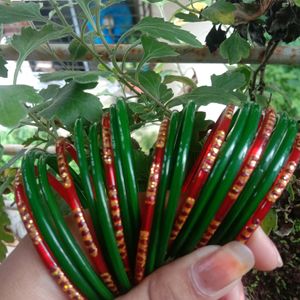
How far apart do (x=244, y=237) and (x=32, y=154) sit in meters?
0.19

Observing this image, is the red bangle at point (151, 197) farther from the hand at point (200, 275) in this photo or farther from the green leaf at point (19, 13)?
the green leaf at point (19, 13)

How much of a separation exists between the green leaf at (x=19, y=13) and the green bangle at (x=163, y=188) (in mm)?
195

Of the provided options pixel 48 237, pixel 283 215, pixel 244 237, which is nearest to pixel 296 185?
pixel 283 215

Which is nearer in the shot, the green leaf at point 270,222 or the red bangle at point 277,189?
the red bangle at point 277,189

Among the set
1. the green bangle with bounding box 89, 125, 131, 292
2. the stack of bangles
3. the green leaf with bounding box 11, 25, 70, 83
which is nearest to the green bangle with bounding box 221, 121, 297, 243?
the stack of bangles

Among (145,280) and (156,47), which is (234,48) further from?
(145,280)

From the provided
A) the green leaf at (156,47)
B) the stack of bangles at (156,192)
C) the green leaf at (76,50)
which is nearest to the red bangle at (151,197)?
the stack of bangles at (156,192)

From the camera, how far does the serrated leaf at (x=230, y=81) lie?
0.44 m

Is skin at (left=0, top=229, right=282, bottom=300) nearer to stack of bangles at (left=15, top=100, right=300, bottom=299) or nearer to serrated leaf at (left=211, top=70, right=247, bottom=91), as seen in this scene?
stack of bangles at (left=15, top=100, right=300, bottom=299)

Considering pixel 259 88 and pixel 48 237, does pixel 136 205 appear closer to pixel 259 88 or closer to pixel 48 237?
pixel 48 237

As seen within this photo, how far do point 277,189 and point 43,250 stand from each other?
0.60 ft

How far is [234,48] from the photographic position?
1.43 ft

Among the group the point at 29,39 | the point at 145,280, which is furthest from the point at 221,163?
the point at 29,39

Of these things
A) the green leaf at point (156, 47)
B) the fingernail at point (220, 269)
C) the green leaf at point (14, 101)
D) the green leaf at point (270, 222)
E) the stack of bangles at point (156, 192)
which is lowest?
the green leaf at point (270, 222)
